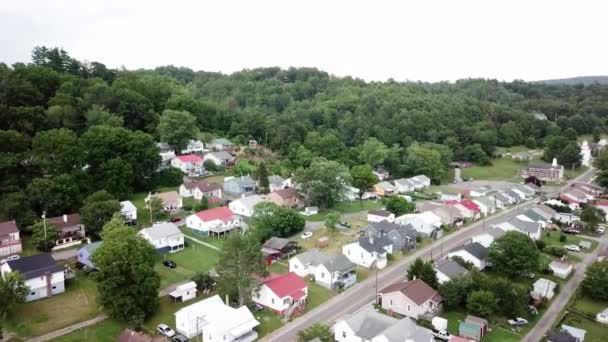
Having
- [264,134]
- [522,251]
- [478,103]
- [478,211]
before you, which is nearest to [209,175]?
[264,134]

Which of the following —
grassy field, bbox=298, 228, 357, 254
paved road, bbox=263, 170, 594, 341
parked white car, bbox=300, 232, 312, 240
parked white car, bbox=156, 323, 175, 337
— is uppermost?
parked white car, bbox=300, 232, 312, 240

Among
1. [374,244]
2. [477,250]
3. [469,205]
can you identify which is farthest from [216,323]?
[469,205]

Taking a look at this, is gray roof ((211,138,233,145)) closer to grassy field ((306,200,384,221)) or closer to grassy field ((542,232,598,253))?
grassy field ((306,200,384,221))

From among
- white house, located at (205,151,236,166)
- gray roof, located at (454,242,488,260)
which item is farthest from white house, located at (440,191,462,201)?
white house, located at (205,151,236,166)

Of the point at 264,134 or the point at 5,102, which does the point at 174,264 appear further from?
the point at 264,134

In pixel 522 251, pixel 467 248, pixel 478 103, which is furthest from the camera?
pixel 478 103

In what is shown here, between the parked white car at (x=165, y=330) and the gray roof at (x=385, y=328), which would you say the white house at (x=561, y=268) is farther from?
the parked white car at (x=165, y=330)

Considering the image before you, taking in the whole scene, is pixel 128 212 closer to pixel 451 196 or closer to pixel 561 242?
pixel 451 196
